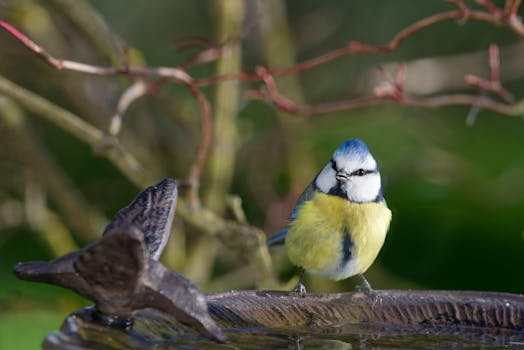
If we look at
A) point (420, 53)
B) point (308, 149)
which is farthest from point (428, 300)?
point (420, 53)

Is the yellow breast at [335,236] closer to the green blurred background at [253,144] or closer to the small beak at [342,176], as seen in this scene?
the small beak at [342,176]

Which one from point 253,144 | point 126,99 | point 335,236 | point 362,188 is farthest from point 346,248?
point 253,144

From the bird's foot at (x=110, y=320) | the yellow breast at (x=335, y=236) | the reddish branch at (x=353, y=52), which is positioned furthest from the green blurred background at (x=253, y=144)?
the bird's foot at (x=110, y=320)

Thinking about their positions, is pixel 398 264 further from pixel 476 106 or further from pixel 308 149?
pixel 476 106

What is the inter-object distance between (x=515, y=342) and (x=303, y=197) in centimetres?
98

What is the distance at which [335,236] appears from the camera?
8.25 feet

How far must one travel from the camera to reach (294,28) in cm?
500

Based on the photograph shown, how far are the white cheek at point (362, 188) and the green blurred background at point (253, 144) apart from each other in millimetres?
676

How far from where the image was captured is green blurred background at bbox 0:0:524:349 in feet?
12.3

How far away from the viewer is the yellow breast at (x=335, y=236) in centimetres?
250

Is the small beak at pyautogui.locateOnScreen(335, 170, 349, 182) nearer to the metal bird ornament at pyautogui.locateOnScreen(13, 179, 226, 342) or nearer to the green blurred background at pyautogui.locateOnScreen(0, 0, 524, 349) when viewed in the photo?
the green blurred background at pyautogui.locateOnScreen(0, 0, 524, 349)

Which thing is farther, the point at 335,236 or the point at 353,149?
the point at 353,149

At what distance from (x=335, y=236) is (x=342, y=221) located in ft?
0.16

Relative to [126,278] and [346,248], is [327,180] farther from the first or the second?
[126,278]
